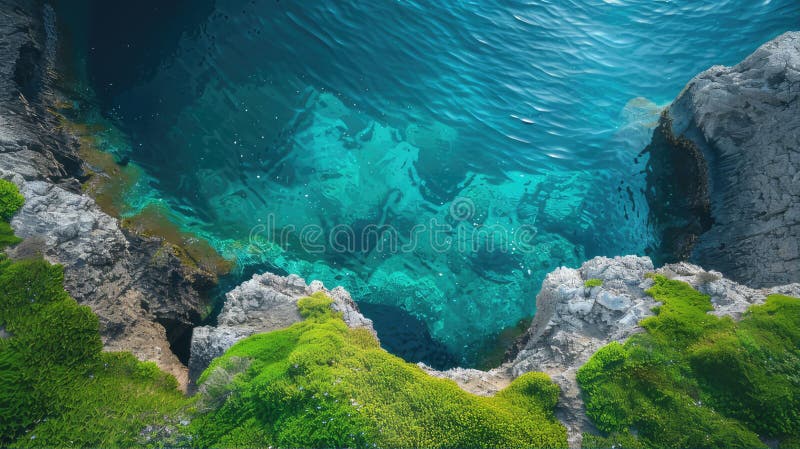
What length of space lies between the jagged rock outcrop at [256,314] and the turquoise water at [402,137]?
293 centimetres

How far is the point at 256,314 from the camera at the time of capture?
945 centimetres

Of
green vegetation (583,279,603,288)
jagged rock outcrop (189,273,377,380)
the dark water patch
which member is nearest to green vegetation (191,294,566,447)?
jagged rock outcrop (189,273,377,380)

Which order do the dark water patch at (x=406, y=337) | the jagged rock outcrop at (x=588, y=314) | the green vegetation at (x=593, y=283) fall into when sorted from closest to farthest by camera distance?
the jagged rock outcrop at (x=588, y=314), the green vegetation at (x=593, y=283), the dark water patch at (x=406, y=337)

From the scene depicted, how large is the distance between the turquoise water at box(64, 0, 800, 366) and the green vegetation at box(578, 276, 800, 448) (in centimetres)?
518

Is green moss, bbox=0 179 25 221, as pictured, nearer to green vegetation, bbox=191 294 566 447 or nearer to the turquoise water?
the turquoise water

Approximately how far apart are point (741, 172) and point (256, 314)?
12.8 meters

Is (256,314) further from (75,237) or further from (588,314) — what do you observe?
(588,314)

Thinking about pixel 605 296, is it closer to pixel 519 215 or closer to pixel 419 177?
pixel 519 215

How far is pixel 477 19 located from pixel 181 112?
12095 millimetres

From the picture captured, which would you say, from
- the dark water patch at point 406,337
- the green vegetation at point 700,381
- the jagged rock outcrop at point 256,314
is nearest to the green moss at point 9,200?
the jagged rock outcrop at point 256,314

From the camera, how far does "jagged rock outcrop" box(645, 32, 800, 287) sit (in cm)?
1075

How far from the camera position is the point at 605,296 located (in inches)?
361

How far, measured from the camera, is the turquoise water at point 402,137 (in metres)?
13.5

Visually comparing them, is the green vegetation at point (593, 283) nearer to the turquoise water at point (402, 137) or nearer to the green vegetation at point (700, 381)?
the green vegetation at point (700, 381)
